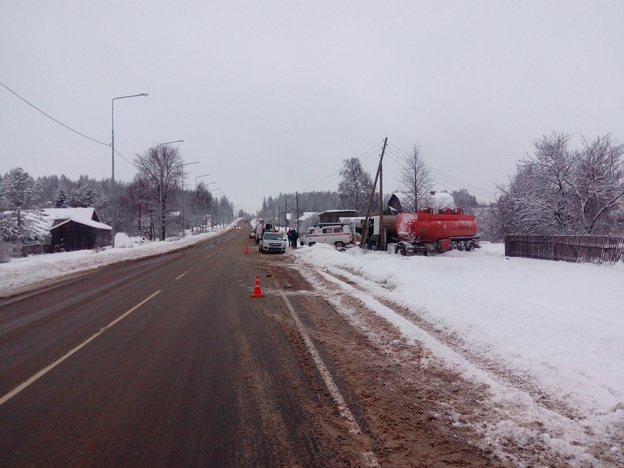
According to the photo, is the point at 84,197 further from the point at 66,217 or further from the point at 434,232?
the point at 434,232

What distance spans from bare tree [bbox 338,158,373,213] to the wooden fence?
154 feet

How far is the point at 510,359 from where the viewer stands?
536cm

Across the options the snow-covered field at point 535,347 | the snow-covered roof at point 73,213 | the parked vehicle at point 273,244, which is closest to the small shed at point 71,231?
the snow-covered roof at point 73,213

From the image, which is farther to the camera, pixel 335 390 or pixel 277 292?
pixel 277 292

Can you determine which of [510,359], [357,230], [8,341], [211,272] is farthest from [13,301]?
[357,230]

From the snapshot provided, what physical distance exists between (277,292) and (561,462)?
9.00m

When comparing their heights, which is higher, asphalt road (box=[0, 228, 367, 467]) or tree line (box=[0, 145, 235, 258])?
tree line (box=[0, 145, 235, 258])

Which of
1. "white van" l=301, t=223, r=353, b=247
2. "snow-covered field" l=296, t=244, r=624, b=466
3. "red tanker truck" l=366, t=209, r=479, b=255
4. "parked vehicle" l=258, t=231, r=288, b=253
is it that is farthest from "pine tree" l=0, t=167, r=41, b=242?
"snow-covered field" l=296, t=244, r=624, b=466

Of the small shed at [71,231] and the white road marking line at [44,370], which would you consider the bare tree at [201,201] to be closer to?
the small shed at [71,231]

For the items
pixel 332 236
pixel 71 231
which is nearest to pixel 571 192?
pixel 332 236

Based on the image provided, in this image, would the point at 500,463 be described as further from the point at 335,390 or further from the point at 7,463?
the point at 7,463

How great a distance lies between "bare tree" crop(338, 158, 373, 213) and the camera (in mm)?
70312

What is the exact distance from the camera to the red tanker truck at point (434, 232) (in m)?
23.9

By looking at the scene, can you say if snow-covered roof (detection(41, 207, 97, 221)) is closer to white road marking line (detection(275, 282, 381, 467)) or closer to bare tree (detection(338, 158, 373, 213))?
bare tree (detection(338, 158, 373, 213))
